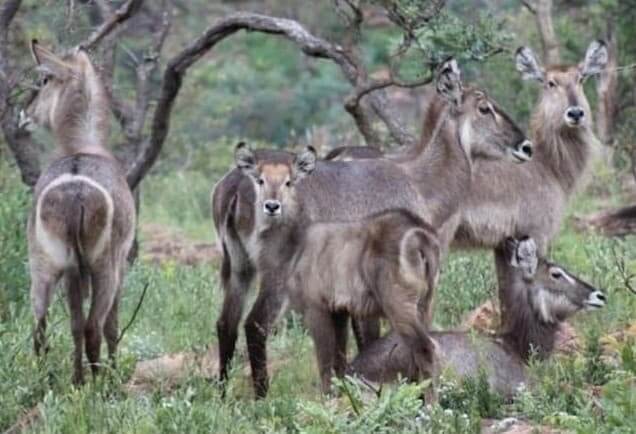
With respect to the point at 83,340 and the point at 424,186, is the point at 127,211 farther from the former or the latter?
the point at 424,186

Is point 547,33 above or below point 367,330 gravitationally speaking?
above

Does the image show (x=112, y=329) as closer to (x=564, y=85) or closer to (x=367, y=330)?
(x=367, y=330)

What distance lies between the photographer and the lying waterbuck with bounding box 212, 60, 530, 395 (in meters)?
9.03

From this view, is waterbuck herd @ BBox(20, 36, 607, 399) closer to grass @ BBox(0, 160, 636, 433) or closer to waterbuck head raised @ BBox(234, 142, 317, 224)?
waterbuck head raised @ BBox(234, 142, 317, 224)

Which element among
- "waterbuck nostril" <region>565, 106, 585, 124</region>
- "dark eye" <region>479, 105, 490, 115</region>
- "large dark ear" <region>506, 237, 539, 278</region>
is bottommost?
"large dark ear" <region>506, 237, 539, 278</region>

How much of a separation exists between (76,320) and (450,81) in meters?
2.96

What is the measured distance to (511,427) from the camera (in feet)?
25.3

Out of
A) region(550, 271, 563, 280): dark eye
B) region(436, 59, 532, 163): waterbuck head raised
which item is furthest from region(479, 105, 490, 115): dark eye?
region(550, 271, 563, 280): dark eye

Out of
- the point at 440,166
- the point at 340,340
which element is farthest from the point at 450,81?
the point at 340,340

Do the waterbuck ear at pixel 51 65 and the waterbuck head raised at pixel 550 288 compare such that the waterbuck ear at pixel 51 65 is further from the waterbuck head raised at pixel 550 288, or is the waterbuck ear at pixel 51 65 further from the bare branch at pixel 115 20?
the waterbuck head raised at pixel 550 288

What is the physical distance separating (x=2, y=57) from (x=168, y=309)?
2247 mm

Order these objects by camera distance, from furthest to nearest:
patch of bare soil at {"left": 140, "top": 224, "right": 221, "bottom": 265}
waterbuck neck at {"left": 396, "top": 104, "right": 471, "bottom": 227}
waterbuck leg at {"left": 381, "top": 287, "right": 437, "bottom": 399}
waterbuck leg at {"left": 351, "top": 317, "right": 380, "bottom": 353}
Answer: patch of bare soil at {"left": 140, "top": 224, "right": 221, "bottom": 265} < waterbuck neck at {"left": 396, "top": 104, "right": 471, "bottom": 227} < waterbuck leg at {"left": 351, "top": 317, "right": 380, "bottom": 353} < waterbuck leg at {"left": 381, "top": 287, "right": 437, "bottom": 399}

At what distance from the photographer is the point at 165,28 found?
41.9 ft

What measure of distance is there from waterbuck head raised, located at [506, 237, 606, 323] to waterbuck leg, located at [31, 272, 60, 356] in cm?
286
